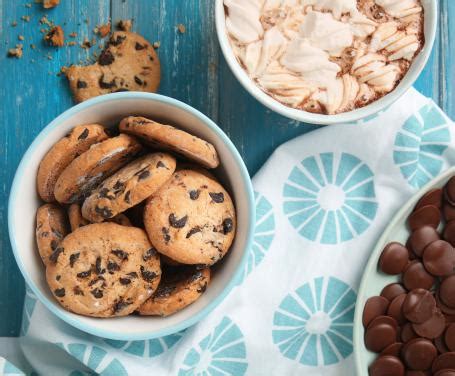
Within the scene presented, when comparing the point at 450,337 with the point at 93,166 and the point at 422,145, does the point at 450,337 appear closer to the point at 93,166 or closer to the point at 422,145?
the point at 422,145

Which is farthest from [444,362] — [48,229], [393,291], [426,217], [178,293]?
[48,229]

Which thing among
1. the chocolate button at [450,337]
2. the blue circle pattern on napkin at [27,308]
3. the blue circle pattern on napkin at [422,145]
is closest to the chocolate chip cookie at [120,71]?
the blue circle pattern on napkin at [27,308]

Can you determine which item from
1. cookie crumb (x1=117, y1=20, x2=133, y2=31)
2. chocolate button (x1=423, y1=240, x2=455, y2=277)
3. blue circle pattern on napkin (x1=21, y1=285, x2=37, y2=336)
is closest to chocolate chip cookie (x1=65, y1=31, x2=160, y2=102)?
cookie crumb (x1=117, y1=20, x2=133, y2=31)

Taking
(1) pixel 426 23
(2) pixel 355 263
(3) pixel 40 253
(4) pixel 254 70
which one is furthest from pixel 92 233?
(1) pixel 426 23

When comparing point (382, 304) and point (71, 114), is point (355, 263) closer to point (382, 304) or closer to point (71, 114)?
point (382, 304)

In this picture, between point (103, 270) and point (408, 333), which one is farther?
point (408, 333)

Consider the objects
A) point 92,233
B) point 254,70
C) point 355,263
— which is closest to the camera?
point 92,233

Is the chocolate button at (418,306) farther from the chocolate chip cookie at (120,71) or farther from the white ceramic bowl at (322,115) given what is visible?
the chocolate chip cookie at (120,71)

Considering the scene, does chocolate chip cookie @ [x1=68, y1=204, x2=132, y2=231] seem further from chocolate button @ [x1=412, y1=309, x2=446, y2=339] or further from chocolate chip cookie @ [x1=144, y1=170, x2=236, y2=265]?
chocolate button @ [x1=412, y1=309, x2=446, y2=339]
